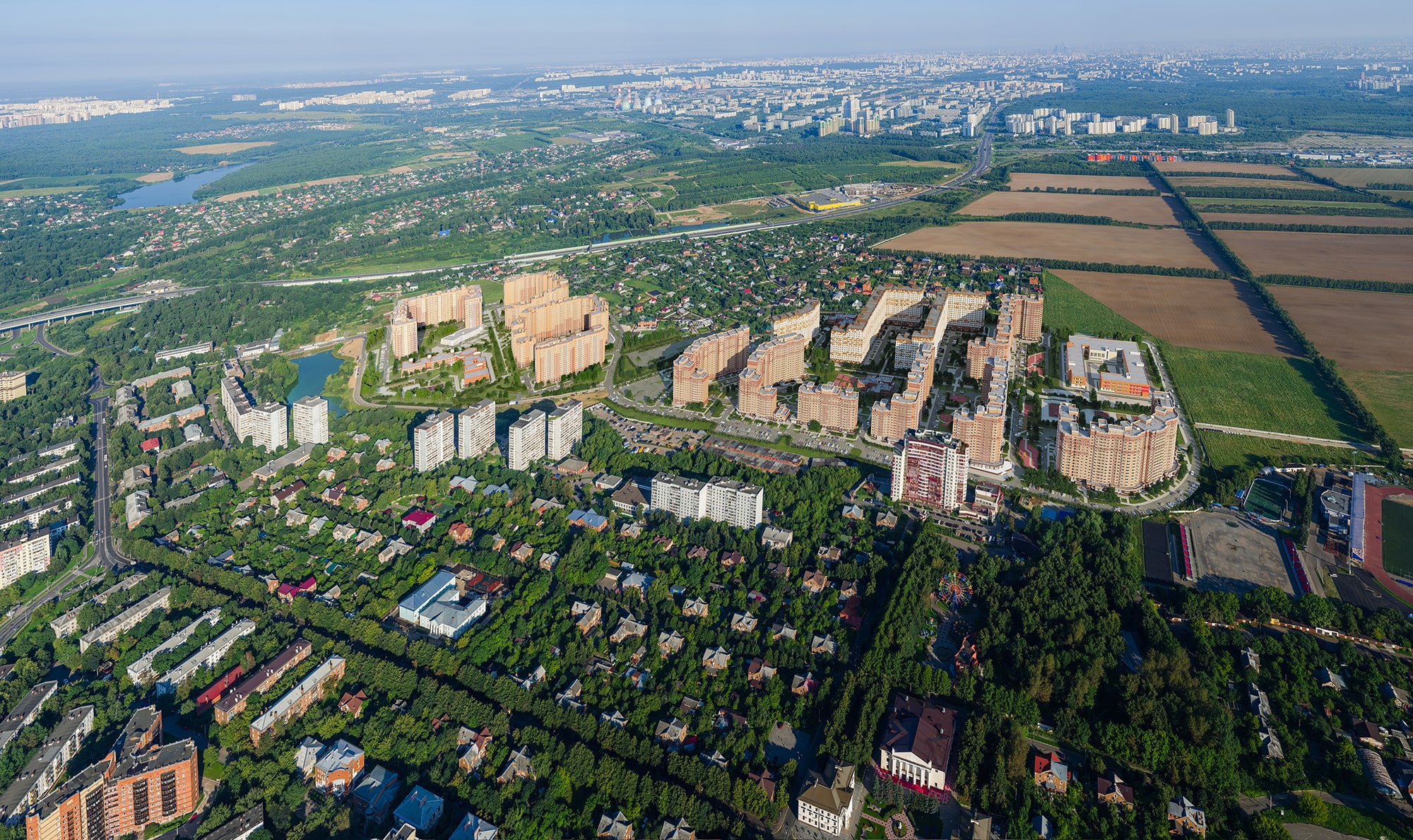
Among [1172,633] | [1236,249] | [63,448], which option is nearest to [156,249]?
[63,448]

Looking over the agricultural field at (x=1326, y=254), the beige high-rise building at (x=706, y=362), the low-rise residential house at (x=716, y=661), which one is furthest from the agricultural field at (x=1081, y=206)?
the low-rise residential house at (x=716, y=661)

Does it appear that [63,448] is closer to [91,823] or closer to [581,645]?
[91,823]

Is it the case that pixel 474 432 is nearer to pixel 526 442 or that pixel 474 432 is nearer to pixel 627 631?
pixel 526 442

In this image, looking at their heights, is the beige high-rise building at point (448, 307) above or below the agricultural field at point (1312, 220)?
below

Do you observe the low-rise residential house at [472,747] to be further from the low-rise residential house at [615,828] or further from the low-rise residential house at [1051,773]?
the low-rise residential house at [1051,773]

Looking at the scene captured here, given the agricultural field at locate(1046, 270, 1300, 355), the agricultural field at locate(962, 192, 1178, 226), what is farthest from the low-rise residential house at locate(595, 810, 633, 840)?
the agricultural field at locate(962, 192, 1178, 226)

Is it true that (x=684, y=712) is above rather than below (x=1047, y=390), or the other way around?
below
